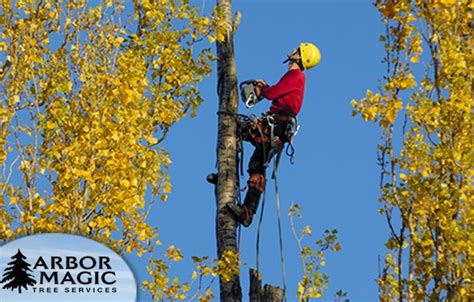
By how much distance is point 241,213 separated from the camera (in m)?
12.3

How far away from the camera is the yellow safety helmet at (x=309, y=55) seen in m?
13.1

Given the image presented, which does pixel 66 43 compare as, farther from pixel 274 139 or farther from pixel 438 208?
pixel 438 208

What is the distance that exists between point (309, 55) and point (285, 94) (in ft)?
2.28

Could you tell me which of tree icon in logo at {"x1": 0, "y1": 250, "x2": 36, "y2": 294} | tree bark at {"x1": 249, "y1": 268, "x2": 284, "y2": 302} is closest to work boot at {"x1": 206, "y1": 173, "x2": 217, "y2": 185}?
tree bark at {"x1": 249, "y1": 268, "x2": 284, "y2": 302}

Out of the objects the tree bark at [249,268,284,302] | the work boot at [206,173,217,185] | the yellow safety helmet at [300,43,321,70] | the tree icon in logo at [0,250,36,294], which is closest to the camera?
the tree icon in logo at [0,250,36,294]

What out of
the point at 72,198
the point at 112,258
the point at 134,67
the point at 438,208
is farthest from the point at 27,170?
the point at 438,208

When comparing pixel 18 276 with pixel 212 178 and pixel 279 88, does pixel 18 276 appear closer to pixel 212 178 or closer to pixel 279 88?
pixel 212 178

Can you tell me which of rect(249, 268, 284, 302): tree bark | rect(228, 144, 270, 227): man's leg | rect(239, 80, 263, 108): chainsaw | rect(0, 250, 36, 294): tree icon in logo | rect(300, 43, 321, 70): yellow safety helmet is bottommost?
rect(0, 250, 36, 294): tree icon in logo

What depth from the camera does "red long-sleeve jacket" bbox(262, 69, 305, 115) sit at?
1278 cm

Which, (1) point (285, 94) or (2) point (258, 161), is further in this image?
(1) point (285, 94)

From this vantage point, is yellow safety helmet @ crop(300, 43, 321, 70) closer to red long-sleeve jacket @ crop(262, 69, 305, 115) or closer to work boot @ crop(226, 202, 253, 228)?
red long-sleeve jacket @ crop(262, 69, 305, 115)

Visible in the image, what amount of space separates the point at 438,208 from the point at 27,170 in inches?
171

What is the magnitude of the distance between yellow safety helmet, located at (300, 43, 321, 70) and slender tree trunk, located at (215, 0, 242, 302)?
3.08ft

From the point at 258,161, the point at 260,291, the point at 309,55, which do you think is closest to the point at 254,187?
the point at 258,161
